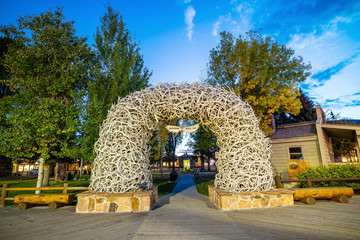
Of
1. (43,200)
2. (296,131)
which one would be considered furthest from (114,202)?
(296,131)

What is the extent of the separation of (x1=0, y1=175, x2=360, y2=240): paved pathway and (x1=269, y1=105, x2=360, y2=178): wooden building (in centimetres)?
870

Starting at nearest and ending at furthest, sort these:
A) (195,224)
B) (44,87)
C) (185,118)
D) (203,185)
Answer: (195,224) < (185,118) < (44,87) < (203,185)

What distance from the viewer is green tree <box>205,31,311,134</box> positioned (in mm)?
12070

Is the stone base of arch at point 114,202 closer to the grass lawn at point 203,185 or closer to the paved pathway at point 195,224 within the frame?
the paved pathway at point 195,224

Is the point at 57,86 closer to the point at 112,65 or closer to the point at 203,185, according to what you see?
the point at 112,65

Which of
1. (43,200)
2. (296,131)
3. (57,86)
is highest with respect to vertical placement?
(57,86)

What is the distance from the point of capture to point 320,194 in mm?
5629

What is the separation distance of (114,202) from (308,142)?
14471 mm

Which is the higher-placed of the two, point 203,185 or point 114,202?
point 114,202

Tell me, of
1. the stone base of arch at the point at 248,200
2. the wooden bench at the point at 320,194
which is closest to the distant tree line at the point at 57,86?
the stone base of arch at the point at 248,200

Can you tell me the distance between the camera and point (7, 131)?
8.11m

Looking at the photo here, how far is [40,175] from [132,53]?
10086mm

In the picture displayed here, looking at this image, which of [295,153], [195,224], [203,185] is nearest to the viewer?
[195,224]

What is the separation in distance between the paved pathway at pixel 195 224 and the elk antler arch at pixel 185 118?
895mm
